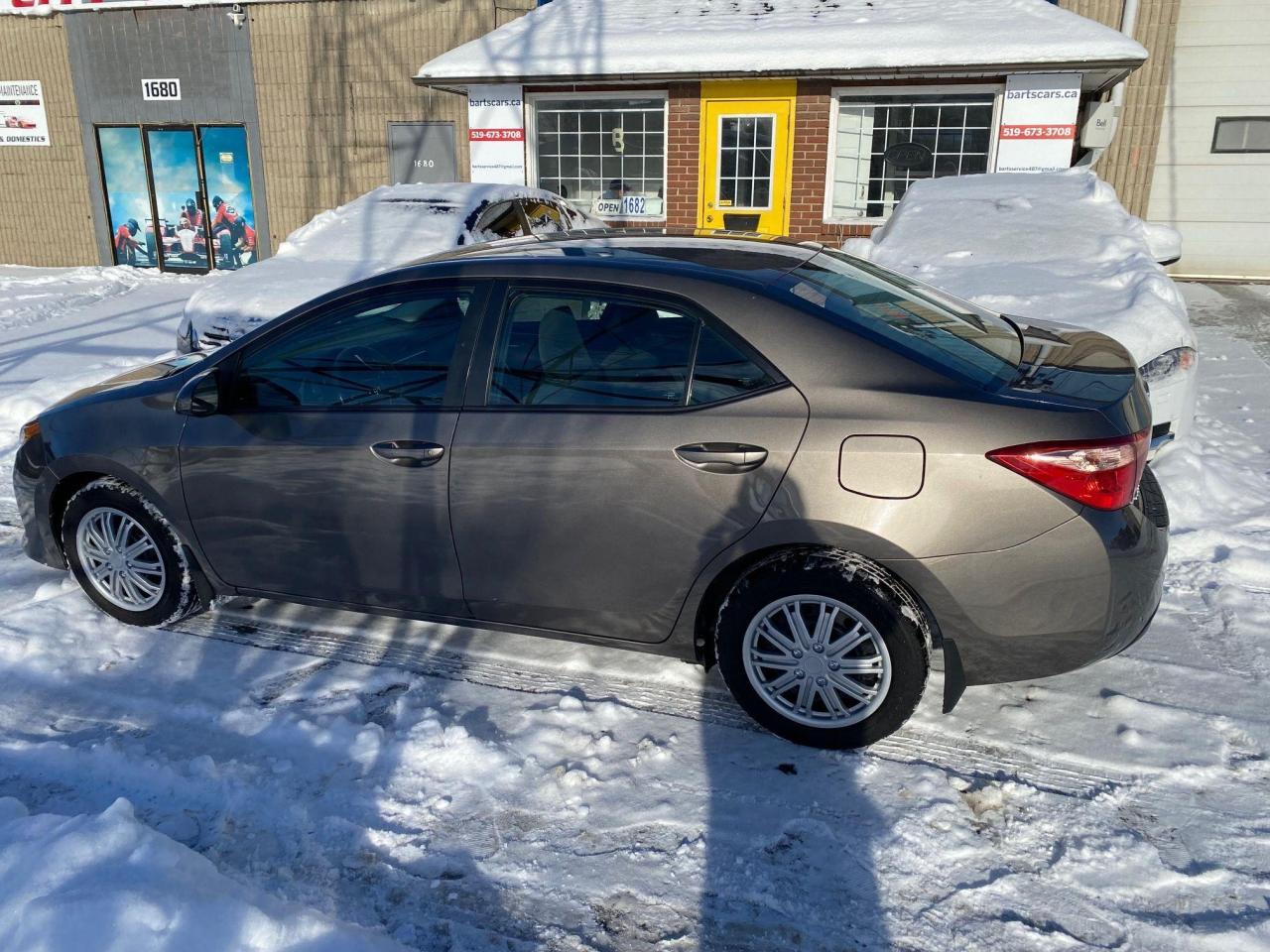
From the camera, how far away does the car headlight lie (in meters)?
4.97

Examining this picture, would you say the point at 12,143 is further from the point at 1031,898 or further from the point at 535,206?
the point at 1031,898

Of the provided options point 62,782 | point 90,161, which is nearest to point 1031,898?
point 62,782

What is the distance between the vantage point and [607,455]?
127 inches

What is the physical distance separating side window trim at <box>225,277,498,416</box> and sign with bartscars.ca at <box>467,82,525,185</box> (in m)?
9.54

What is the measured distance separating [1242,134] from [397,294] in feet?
46.2

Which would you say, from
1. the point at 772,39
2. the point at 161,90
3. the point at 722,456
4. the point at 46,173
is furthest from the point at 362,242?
the point at 46,173

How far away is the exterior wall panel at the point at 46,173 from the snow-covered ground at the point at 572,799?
15.7 m

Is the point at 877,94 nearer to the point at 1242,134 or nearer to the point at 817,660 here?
the point at 1242,134

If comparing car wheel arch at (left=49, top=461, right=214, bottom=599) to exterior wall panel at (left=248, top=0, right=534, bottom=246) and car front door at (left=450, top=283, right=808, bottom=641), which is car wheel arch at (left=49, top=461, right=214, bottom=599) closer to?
car front door at (left=450, top=283, right=808, bottom=641)

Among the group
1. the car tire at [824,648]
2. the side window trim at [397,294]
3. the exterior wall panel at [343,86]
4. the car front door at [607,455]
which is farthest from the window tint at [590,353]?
the exterior wall panel at [343,86]

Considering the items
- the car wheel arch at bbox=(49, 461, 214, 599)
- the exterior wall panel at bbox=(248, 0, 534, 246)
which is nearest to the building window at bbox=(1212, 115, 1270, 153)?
the exterior wall panel at bbox=(248, 0, 534, 246)

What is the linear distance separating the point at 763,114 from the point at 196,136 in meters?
9.74

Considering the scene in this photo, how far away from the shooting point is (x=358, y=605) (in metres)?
3.76

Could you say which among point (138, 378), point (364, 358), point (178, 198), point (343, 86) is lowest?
point (178, 198)
